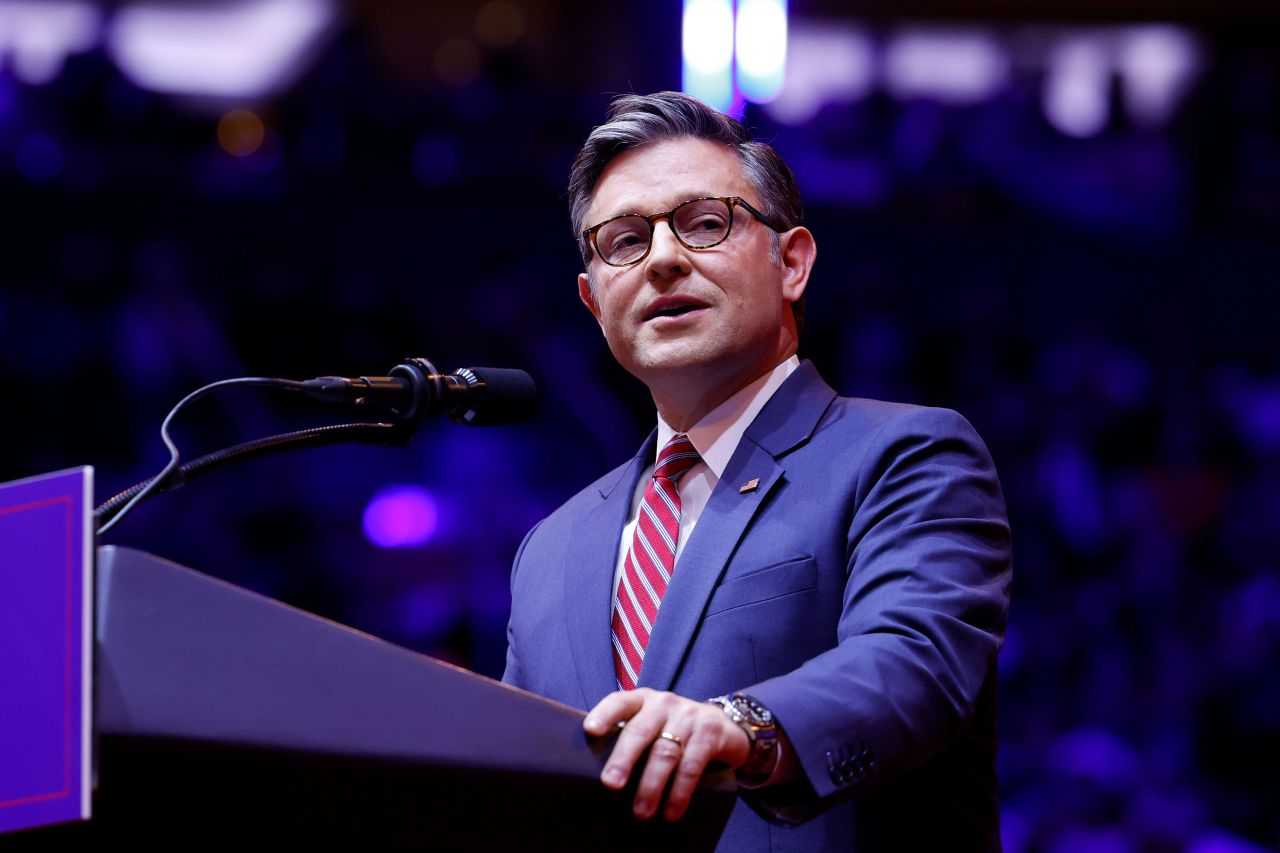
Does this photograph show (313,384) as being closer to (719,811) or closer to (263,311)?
(719,811)

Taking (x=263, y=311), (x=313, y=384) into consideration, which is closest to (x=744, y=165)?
(x=313, y=384)

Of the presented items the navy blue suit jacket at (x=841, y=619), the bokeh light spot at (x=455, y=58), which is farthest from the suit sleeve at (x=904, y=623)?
the bokeh light spot at (x=455, y=58)

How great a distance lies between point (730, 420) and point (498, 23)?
6.45 metres

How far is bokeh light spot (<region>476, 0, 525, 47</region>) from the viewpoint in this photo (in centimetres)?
786

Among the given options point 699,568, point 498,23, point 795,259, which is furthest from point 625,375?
point 699,568

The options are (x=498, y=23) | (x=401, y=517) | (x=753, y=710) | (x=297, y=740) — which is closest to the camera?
(x=297, y=740)

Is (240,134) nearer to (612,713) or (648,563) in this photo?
(648,563)

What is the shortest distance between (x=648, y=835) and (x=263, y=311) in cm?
469

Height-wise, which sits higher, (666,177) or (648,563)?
(666,177)

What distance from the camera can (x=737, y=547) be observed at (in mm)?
1659

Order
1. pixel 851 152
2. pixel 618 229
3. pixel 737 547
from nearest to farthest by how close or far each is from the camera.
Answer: pixel 737 547
pixel 618 229
pixel 851 152

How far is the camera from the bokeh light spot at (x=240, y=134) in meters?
6.21

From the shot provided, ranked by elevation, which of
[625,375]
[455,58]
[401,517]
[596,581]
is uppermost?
[455,58]

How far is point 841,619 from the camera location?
149 centimetres
